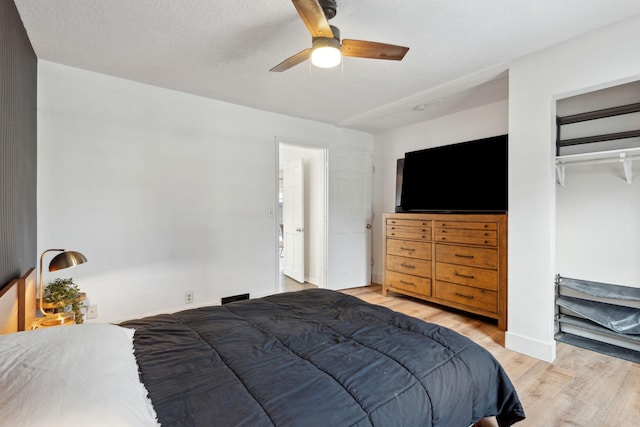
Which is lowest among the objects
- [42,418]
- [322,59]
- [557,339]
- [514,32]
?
[557,339]

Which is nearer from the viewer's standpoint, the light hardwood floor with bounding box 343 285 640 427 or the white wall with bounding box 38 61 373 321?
the light hardwood floor with bounding box 343 285 640 427

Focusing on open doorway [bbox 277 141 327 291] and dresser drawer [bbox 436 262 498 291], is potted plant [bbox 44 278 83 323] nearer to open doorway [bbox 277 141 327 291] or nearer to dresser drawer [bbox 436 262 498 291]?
open doorway [bbox 277 141 327 291]

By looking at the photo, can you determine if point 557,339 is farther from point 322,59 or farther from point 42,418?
point 42,418

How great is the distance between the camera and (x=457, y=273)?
345 centimetres

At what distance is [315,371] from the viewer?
114 centimetres

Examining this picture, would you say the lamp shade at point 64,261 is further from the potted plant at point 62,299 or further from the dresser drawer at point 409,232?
the dresser drawer at point 409,232

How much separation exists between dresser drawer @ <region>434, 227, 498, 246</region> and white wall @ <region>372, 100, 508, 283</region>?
0.75m

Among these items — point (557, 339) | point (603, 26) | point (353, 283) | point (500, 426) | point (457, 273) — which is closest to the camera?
point (500, 426)

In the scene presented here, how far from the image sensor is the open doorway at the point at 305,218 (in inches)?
180

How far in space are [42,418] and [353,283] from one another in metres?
4.29

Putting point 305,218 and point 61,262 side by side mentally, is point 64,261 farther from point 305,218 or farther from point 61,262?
point 305,218

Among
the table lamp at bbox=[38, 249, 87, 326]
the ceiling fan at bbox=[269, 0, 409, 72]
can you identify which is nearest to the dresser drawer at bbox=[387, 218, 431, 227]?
the ceiling fan at bbox=[269, 0, 409, 72]

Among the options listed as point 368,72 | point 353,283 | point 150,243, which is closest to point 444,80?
point 368,72

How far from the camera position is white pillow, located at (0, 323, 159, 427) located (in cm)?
67
